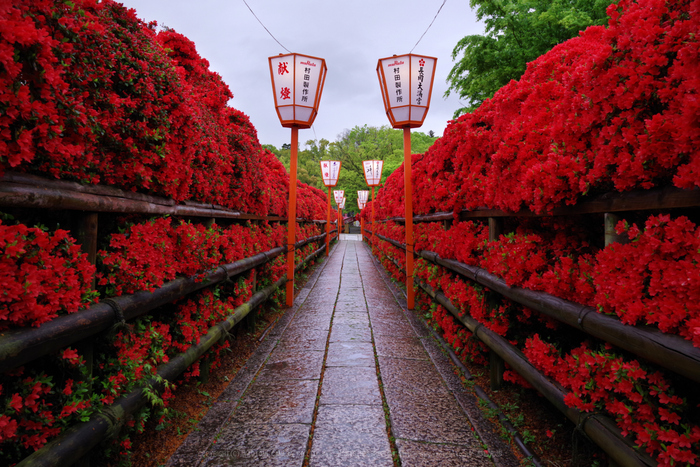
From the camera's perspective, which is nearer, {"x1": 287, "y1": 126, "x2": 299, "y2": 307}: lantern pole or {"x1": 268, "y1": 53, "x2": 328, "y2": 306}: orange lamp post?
{"x1": 268, "y1": 53, "x2": 328, "y2": 306}: orange lamp post

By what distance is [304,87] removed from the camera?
17.7 ft

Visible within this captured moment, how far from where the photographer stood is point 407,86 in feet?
17.8

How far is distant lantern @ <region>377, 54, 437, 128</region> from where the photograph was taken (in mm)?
5363

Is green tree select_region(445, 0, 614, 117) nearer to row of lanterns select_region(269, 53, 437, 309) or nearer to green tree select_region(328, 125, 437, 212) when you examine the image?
row of lanterns select_region(269, 53, 437, 309)

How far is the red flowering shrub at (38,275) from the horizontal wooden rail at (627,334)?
209 centimetres

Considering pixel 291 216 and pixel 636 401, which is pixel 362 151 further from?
pixel 636 401

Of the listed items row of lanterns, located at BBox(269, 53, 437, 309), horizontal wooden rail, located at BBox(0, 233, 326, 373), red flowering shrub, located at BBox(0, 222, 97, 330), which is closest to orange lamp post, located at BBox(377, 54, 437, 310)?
row of lanterns, located at BBox(269, 53, 437, 309)

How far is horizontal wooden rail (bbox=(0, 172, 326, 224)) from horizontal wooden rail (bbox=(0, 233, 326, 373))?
0.43m

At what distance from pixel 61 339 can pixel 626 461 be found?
214 centimetres

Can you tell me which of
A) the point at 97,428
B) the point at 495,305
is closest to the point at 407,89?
the point at 495,305

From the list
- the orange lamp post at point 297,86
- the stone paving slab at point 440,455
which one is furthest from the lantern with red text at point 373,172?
the stone paving slab at point 440,455

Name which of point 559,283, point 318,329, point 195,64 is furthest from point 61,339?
point 318,329

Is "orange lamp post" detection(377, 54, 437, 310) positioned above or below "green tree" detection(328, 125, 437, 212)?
below

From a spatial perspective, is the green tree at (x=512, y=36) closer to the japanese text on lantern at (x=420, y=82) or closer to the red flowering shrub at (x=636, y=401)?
the japanese text on lantern at (x=420, y=82)
